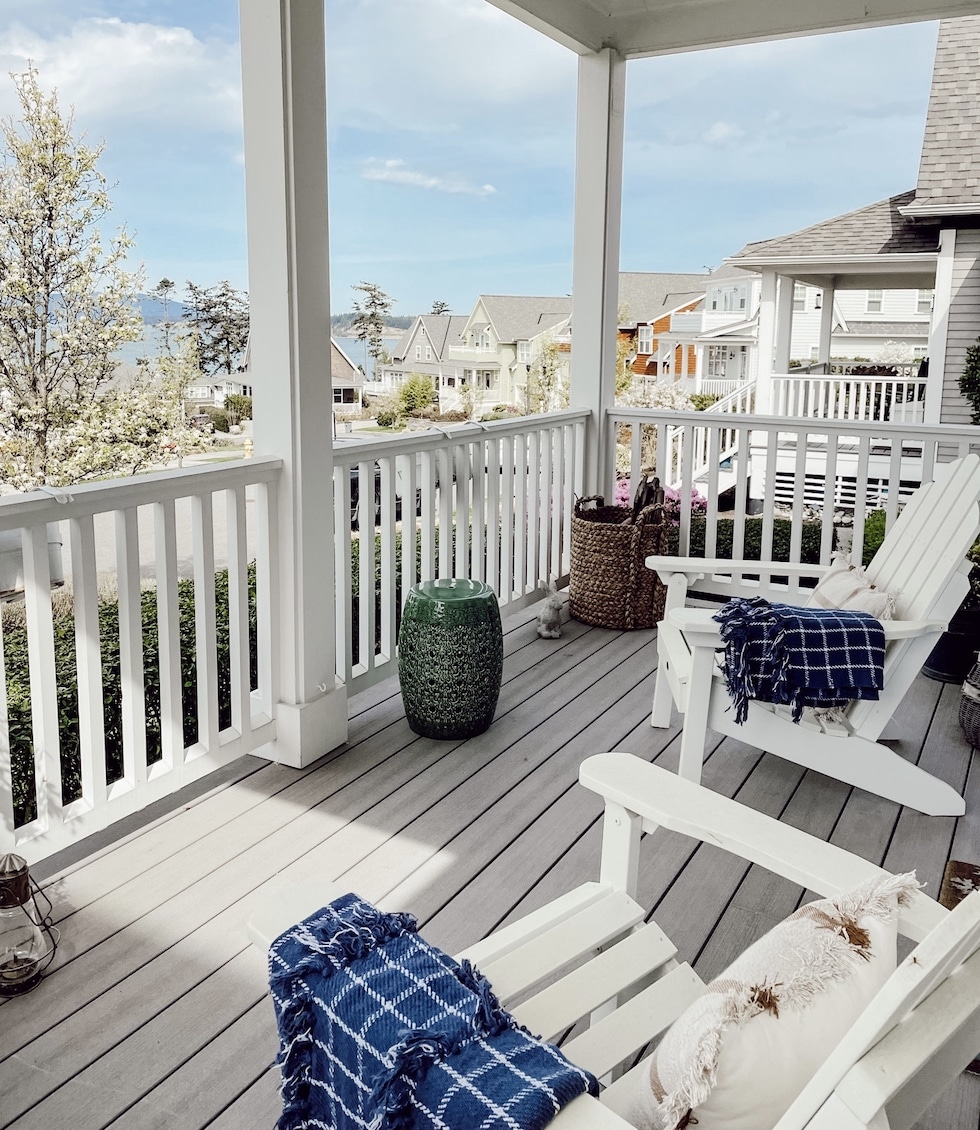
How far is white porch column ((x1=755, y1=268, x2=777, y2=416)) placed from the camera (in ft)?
35.8

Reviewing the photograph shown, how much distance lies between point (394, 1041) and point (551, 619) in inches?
138

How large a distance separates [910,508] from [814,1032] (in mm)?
2613

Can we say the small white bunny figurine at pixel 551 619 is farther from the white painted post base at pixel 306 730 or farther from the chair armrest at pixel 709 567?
the white painted post base at pixel 306 730

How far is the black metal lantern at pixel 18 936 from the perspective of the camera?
6.55 ft

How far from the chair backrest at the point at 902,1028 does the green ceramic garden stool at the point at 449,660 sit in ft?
7.63

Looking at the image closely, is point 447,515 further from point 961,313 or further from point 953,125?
point 953,125

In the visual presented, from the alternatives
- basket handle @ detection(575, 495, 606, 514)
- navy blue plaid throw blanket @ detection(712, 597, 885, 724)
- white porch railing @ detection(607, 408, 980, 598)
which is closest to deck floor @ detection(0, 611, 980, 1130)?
navy blue plaid throw blanket @ detection(712, 597, 885, 724)

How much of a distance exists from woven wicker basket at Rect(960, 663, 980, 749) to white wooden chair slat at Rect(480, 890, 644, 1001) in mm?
2213

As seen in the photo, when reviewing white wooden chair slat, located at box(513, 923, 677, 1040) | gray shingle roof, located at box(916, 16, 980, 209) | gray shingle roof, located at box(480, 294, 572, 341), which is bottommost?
white wooden chair slat, located at box(513, 923, 677, 1040)

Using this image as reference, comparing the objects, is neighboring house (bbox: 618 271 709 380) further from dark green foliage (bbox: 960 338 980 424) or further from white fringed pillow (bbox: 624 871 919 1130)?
white fringed pillow (bbox: 624 871 919 1130)

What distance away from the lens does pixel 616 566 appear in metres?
4.54

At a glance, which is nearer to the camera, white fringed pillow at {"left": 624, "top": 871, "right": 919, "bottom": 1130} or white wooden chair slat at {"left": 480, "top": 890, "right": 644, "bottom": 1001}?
white fringed pillow at {"left": 624, "top": 871, "right": 919, "bottom": 1130}

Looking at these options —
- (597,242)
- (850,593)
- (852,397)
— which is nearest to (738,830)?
(850,593)

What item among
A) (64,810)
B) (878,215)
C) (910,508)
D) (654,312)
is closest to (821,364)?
(878,215)
